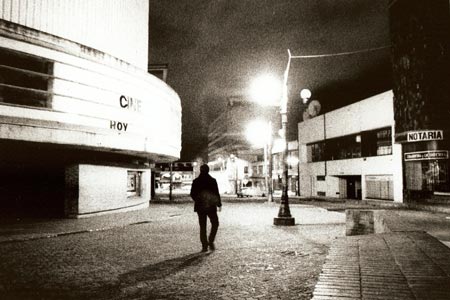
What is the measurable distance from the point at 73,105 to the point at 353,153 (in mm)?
29633

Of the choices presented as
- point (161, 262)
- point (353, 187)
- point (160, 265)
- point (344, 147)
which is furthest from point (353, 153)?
point (160, 265)

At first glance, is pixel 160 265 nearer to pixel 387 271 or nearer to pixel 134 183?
pixel 387 271

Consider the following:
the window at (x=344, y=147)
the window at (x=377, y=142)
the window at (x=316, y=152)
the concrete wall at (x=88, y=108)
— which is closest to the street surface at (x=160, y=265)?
the concrete wall at (x=88, y=108)

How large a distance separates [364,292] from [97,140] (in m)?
14.7

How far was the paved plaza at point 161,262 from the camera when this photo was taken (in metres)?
6.08

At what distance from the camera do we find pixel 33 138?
14906 millimetres

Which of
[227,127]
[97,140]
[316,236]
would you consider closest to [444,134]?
[316,236]

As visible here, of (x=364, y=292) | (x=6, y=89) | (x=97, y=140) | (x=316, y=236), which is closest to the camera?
(x=364, y=292)

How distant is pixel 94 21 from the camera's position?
18875 mm

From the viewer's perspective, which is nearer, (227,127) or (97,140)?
(97,140)

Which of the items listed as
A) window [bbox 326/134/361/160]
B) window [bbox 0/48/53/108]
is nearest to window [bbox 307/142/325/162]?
window [bbox 326/134/361/160]

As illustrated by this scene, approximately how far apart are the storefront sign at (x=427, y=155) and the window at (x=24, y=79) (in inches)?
892

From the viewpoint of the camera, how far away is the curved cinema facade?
581 inches

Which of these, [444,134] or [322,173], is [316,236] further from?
[322,173]
